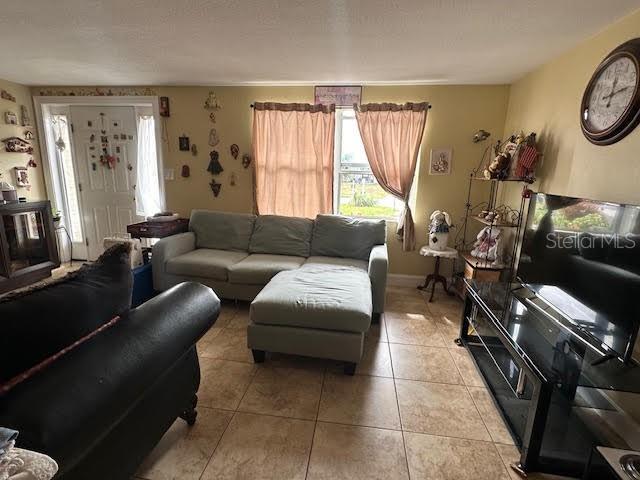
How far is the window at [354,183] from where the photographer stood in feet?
11.4

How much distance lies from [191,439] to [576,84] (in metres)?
3.15

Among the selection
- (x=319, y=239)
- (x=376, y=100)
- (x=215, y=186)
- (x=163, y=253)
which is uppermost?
(x=376, y=100)

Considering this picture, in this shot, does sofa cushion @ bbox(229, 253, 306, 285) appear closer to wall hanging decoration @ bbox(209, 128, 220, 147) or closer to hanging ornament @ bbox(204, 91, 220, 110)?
wall hanging decoration @ bbox(209, 128, 220, 147)

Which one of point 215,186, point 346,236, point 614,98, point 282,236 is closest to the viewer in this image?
point 614,98

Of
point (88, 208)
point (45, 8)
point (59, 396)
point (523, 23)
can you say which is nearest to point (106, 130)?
point (88, 208)

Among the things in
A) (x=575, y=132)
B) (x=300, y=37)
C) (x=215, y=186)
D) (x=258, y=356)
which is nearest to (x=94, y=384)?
(x=258, y=356)

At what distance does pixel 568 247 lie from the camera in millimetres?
1715

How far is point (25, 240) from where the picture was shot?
3.35 metres

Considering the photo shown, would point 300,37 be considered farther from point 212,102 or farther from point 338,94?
point 212,102

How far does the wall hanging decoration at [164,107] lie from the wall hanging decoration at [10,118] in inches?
62.9

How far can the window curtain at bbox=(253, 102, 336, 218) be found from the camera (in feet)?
11.0

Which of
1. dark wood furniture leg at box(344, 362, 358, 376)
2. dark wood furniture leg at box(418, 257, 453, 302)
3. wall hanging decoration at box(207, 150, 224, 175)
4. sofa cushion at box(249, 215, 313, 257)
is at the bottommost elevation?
dark wood furniture leg at box(344, 362, 358, 376)

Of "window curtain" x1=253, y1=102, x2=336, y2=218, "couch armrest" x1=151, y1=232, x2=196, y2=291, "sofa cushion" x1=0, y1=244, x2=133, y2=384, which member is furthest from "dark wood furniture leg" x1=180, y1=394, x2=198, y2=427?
"window curtain" x1=253, y1=102, x2=336, y2=218

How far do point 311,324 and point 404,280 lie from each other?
1.97 metres
